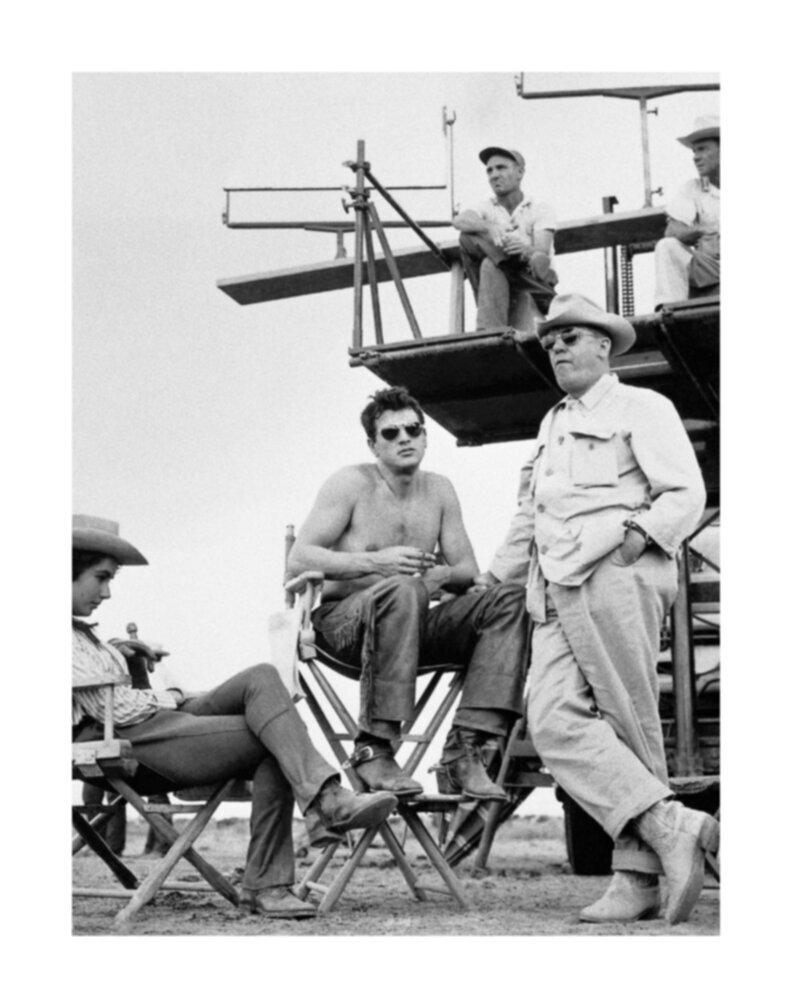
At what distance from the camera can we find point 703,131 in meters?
7.63

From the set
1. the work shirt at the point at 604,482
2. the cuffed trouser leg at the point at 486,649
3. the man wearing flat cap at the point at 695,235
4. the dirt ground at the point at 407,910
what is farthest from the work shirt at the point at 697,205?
the dirt ground at the point at 407,910

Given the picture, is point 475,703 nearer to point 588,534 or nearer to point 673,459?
point 588,534

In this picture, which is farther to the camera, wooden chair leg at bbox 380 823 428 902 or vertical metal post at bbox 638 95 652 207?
vertical metal post at bbox 638 95 652 207

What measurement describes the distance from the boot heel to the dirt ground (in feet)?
0.81

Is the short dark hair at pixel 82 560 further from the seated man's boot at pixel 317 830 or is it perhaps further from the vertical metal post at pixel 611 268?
the vertical metal post at pixel 611 268

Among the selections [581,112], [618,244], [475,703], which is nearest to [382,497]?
[475,703]

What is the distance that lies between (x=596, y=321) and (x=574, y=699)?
1.34m

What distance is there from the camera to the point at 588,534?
545 centimetres

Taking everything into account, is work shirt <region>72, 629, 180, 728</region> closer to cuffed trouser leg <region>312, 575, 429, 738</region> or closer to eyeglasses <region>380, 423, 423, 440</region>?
cuffed trouser leg <region>312, 575, 429, 738</region>

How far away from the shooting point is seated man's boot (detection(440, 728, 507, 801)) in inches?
217

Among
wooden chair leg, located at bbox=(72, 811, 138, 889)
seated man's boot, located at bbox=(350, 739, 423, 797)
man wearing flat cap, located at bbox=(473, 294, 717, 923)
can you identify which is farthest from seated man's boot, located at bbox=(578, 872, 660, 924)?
wooden chair leg, located at bbox=(72, 811, 138, 889)

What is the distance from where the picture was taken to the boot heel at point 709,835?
507 cm

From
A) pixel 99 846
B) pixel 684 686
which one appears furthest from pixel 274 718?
pixel 684 686

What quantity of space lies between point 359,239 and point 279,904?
3883 mm
